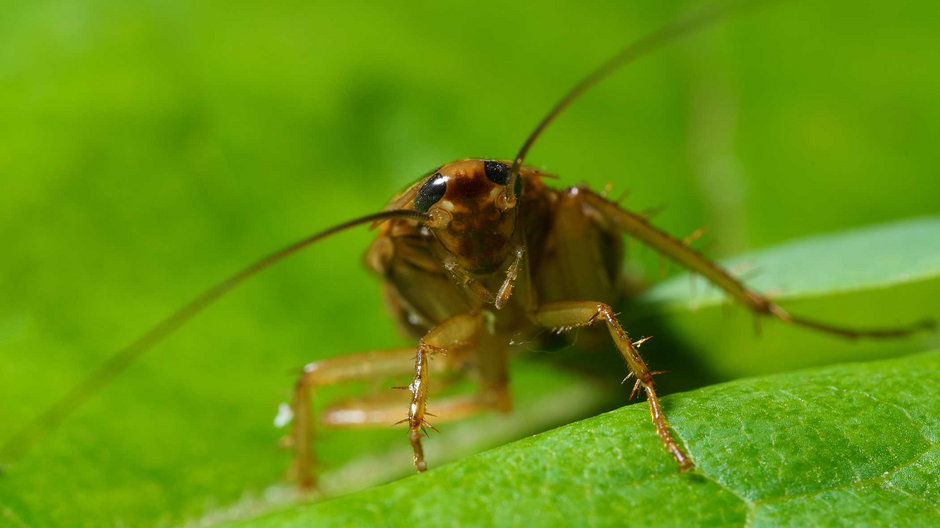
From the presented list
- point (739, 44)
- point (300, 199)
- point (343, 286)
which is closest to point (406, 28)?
point (300, 199)

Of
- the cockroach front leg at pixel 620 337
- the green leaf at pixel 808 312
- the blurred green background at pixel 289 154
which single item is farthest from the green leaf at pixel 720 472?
the blurred green background at pixel 289 154

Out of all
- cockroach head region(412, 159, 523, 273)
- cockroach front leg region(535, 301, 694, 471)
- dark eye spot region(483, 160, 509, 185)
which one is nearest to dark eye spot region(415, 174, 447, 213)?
A: cockroach head region(412, 159, 523, 273)

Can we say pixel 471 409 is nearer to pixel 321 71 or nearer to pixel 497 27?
pixel 321 71

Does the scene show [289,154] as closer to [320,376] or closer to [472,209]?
[320,376]

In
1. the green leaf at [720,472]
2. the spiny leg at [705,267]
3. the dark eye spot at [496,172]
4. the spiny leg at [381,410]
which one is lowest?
the green leaf at [720,472]

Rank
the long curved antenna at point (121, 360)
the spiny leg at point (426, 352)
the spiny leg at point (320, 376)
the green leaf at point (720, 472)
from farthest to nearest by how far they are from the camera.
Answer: the spiny leg at point (320, 376), the long curved antenna at point (121, 360), the spiny leg at point (426, 352), the green leaf at point (720, 472)

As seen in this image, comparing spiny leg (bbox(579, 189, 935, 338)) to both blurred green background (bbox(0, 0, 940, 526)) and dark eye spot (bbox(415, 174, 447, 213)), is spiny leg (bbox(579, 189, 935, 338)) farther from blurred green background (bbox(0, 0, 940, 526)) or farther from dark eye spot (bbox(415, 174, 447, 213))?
blurred green background (bbox(0, 0, 940, 526))

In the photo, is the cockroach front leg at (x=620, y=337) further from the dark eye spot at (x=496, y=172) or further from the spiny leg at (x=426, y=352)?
the dark eye spot at (x=496, y=172)
